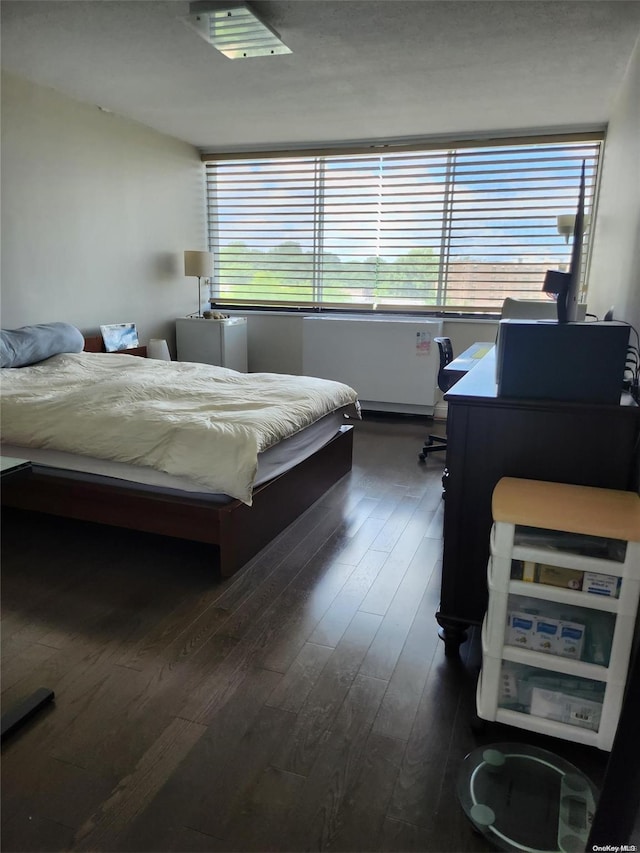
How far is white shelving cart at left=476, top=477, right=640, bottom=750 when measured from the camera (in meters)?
1.44

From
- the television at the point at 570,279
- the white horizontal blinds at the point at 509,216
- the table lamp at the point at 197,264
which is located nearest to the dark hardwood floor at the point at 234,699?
the television at the point at 570,279

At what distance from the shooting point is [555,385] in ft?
5.78

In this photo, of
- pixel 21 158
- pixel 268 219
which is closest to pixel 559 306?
pixel 21 158

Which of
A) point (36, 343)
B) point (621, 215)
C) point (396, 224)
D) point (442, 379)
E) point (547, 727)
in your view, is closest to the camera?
point (547, 727)

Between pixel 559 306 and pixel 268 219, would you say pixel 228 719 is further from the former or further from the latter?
pixel 268 219

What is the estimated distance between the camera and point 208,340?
5.73 meters

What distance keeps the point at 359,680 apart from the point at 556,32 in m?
3.33

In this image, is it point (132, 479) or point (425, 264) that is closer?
point (132, 479)

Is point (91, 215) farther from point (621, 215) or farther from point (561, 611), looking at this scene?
point (561, 611)

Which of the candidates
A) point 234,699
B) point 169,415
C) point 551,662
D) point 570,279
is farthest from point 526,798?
point 169,415

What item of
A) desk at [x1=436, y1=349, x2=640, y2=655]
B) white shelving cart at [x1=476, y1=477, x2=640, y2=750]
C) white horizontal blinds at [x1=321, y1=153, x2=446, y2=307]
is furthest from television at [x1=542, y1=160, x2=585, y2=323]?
white horizontal blinds at [x1=321, y1=153, x2=446, y2=307]

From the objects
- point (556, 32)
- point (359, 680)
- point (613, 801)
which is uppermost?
point (556, 32)

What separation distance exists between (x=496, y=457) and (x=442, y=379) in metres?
2.23

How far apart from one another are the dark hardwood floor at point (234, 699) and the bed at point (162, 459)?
0.63 ft
